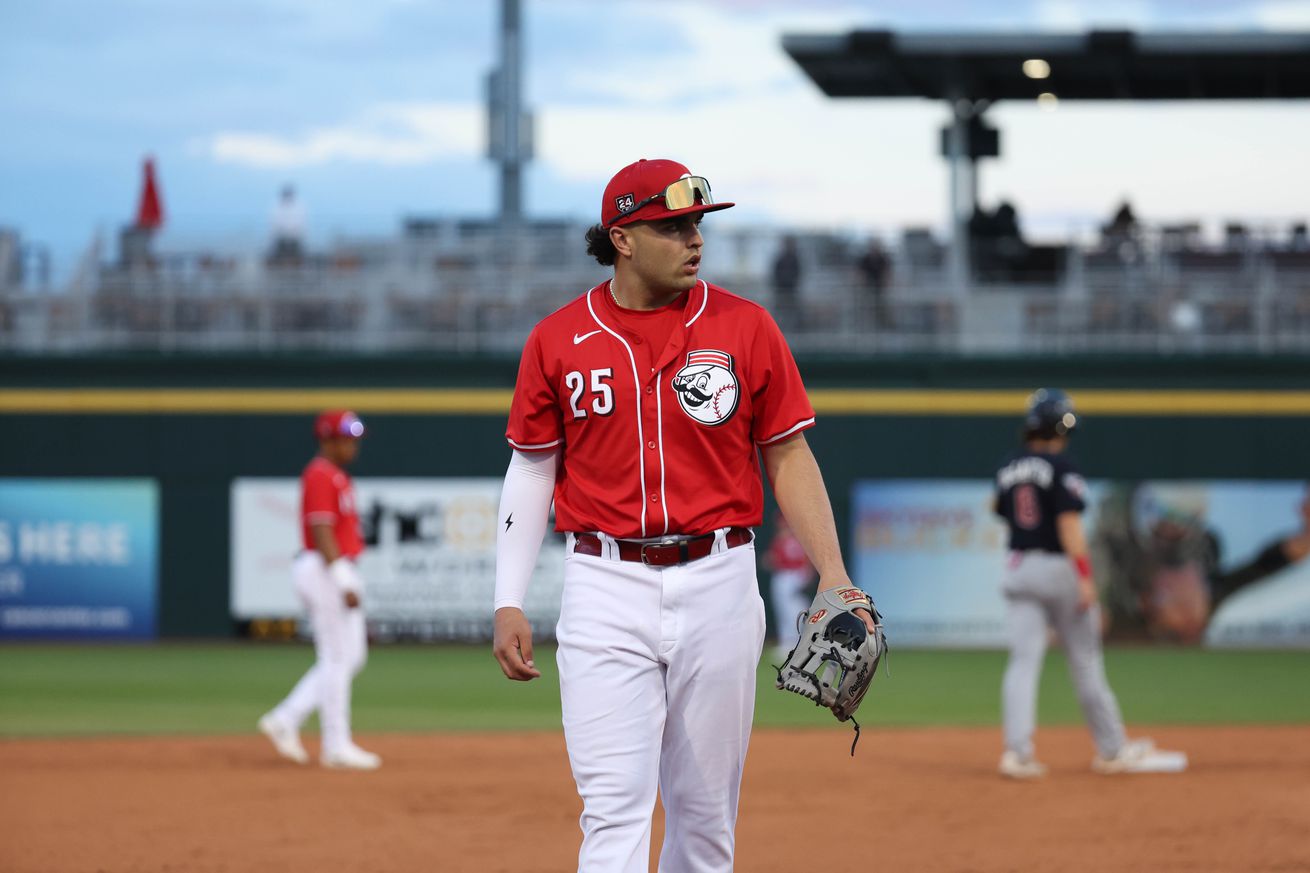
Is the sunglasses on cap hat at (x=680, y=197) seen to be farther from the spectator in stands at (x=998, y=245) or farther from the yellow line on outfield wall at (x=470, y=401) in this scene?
the spectator in stands at (x=998, y=245)

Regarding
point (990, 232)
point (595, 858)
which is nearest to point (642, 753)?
point (595, 858)

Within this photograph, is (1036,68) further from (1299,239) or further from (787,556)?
(787,556)

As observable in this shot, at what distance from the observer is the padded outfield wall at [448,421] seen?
829 inches

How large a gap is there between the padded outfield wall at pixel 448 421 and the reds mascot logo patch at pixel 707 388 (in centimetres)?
1678

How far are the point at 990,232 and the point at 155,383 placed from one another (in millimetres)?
11529

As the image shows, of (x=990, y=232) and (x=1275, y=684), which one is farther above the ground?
(x=990, y=232)

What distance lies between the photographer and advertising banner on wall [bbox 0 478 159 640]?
831 inches

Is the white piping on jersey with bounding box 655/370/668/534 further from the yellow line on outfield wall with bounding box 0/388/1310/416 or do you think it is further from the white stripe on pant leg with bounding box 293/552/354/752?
the yellow line on outfield wall with bounding box 0/388/1310/416

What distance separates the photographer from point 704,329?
14.7 feet

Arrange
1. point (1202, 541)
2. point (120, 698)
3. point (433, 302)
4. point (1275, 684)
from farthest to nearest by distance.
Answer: point (433, 302), point (1202, 541), point (1275, 684), point (120, 698)

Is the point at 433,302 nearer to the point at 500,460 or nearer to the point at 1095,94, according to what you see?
the point at 500,460

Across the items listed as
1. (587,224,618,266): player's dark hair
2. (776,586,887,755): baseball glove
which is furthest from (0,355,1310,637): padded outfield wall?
(776,586,887,755): baseball glove

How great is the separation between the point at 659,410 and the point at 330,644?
623 cm

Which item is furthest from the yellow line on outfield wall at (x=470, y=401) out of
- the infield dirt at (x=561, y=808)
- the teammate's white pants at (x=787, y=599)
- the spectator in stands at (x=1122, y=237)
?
the infield dirt at (x=561, y=808)
